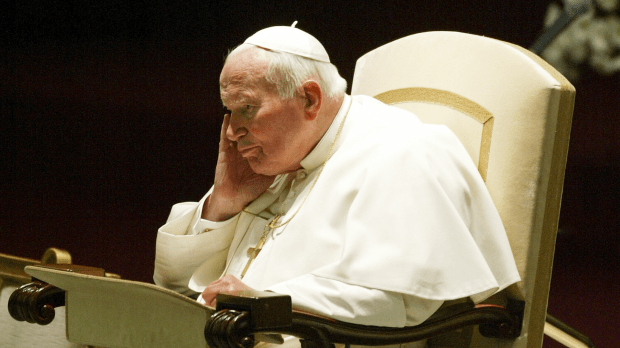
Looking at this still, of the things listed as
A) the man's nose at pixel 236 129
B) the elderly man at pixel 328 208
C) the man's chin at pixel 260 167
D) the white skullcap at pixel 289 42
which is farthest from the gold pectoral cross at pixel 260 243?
the white skullcap at pixel 289 42

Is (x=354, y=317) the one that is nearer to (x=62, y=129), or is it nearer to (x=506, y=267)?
(x=506, y=267)

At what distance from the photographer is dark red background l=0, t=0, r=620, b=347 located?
12.7 feet

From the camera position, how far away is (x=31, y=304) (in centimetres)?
203

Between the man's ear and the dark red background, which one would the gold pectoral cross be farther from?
the dark red background

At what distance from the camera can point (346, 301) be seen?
171 centimetres

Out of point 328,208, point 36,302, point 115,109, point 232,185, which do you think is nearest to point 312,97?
point 328,208

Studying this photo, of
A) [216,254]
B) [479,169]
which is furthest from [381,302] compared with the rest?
[216,254]

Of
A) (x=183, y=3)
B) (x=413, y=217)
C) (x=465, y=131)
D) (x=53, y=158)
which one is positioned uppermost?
(x=183, y=3)

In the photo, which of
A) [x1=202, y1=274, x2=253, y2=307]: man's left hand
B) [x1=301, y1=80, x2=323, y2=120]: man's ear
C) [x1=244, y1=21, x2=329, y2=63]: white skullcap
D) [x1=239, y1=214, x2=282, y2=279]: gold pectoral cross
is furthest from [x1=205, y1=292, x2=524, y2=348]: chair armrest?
[x1=244, y1=21, x2=329, y2=63]: white skullcap

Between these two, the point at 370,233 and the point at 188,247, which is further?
the point at 188,247

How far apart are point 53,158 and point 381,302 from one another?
2.92 m

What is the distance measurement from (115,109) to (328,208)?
233 cm

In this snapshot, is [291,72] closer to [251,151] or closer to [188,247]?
[251,151]

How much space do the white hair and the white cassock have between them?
0.13 metres
